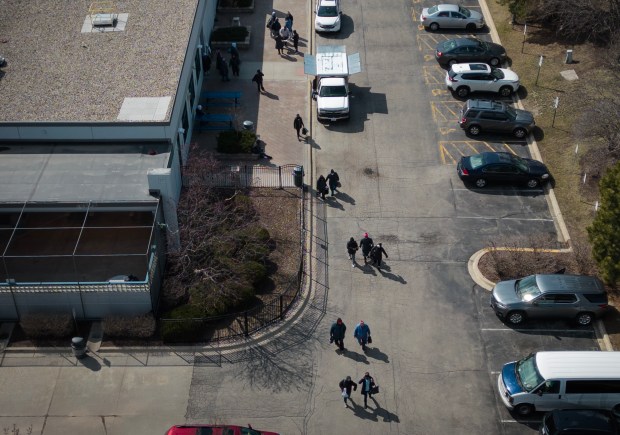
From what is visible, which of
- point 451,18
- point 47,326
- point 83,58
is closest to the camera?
point 47,326

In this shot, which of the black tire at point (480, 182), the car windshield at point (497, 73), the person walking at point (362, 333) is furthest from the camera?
the car windshield at point (497, 73)

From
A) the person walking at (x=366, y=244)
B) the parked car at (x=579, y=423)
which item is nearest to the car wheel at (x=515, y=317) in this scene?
the parked car at (x=579, y=423)

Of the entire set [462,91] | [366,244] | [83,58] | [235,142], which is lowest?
[462,91]

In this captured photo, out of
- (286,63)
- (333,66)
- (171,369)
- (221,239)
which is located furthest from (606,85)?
(171,369)

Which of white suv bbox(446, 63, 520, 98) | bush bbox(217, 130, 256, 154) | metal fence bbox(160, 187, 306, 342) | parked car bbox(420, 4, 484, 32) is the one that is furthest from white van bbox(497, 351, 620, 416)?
parked car bbox(420, 4, 484, 32)

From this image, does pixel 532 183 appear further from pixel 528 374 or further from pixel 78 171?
pixel 78 171

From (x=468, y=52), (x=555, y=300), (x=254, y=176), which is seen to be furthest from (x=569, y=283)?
(x=468, y=52)

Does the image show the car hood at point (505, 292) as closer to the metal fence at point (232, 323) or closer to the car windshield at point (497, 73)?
the metal fence at point (232, 323)

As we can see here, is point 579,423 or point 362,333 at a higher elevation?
point 579,423
